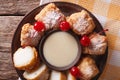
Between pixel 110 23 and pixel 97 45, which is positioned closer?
pixel 97 45

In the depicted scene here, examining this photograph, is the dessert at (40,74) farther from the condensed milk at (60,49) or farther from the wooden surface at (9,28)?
the wooden surface at (9,28)

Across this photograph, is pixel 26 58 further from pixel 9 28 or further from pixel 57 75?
pixel 9 28

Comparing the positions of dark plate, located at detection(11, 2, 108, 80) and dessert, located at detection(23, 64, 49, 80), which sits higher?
dark plate, located at detection(11, 2, 108, 80)

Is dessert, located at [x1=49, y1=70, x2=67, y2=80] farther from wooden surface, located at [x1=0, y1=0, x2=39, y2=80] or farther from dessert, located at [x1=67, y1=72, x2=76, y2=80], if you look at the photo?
wooden surface, located at [x1=0, y1=0, x2=39, y2=80]

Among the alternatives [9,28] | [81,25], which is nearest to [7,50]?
[9,28]

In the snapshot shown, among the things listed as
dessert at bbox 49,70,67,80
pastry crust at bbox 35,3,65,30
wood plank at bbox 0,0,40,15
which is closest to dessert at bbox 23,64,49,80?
dessert at bbox 49,70,67,80

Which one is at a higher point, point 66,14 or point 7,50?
point 66,14

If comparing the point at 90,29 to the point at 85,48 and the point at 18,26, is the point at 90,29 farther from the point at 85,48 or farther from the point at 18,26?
the point at 18,26
